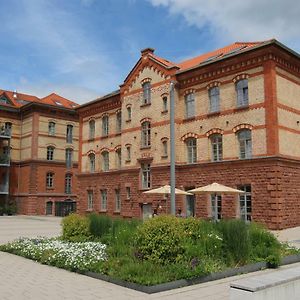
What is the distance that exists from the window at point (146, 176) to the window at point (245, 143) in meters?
8.20

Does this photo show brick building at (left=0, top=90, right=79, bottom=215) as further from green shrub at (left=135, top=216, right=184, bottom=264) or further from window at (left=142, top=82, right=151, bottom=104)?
green shrub at (left=135, top=216, right=184, bottom=264)

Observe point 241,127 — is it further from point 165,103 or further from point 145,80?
point 145,80

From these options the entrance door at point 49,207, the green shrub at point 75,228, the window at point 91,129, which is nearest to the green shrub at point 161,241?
the green shrub at point 75,228

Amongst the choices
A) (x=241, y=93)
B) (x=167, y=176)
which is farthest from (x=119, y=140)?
(x=241, y=93)

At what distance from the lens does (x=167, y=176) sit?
27828mm

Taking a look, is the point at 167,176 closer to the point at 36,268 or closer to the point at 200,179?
the point at 200,179

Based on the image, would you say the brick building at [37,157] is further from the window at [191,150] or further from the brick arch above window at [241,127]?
the brick arch above window at [241,127]

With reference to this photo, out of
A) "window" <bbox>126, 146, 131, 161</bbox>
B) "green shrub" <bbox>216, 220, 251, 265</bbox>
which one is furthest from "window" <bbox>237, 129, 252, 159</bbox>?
"green shrub" <bbox>216, 220, 251, 265</bbox>

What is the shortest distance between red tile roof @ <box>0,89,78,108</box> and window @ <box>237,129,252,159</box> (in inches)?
1119

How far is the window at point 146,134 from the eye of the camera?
98.3ft

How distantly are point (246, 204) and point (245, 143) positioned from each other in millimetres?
3669

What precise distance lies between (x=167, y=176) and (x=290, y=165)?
8.51 meters

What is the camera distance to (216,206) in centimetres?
2509

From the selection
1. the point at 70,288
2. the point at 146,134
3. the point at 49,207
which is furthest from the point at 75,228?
the point at 49,207
